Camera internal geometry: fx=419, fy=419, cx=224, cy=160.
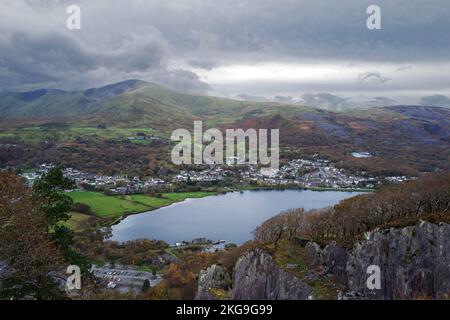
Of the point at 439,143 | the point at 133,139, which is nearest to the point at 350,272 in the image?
the point at 133,139

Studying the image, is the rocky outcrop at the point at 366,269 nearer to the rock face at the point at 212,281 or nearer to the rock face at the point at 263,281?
the rock face at the point at 263,281

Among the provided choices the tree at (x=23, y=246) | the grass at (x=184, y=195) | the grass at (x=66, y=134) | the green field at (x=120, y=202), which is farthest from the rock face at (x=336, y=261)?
the grass at (x=66, y=134)

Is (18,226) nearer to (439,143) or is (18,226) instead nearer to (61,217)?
(61,217)

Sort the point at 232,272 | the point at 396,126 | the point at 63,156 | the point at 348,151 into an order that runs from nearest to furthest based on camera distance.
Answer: the point at 232,272 → the point at 63,156 → the point at 348,151 → the point at 396,126

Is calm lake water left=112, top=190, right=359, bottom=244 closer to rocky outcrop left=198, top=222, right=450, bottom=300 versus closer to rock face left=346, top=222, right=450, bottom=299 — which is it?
rocky outcrop left=198, top=222, right=450, bottom=300

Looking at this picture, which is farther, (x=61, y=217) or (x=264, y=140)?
(x=264, y=140)
